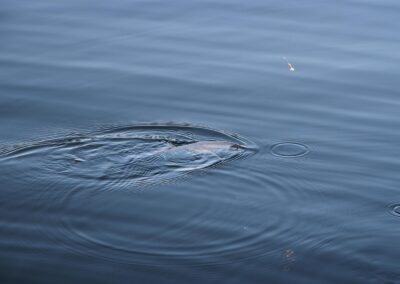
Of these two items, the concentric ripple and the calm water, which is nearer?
the calm water

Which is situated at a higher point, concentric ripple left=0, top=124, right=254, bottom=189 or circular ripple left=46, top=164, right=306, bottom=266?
concentric ripple left=0, top=124, right=254, bottom=189

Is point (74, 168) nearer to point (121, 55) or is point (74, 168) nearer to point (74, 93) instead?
point (74, 93)

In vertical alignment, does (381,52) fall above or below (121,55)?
above

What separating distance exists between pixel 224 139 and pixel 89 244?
221cm

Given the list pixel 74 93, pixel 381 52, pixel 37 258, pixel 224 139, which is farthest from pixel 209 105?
pixel 37 258

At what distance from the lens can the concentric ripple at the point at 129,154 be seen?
795 centimetres

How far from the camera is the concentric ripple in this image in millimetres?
7953

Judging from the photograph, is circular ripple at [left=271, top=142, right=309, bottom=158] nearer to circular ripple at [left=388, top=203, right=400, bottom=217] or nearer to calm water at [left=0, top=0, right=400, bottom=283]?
calm water at [left=0, top=0, right=400, bottom=283]

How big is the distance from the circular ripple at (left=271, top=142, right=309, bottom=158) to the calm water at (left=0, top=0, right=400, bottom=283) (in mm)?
20

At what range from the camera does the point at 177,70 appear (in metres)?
10.2

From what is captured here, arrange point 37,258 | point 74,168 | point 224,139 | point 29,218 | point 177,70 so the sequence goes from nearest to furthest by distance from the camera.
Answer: point 37,258 < point 29,218 < point 74,168 < point 224,139 < point 177,70

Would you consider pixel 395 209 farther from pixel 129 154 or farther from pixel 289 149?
pixel 129 154

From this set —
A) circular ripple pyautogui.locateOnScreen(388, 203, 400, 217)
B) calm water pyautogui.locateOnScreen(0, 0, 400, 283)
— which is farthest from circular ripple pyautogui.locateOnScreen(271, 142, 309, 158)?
circular ripple pyautogui.locateOnScreen(388, 203, 400, 217)

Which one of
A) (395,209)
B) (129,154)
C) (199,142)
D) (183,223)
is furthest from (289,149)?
(183,223)
